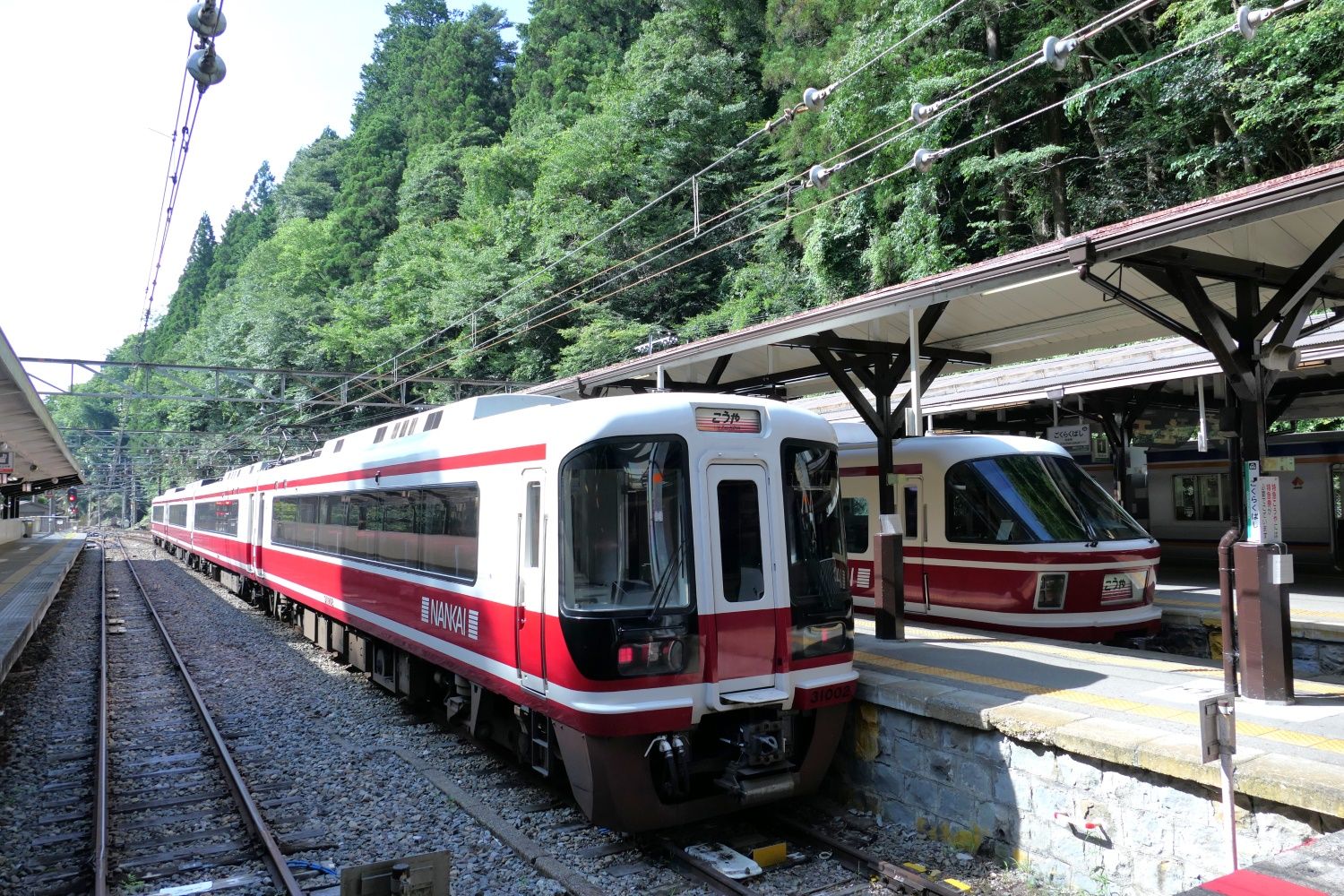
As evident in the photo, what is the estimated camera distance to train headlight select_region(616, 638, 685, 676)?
216 inches

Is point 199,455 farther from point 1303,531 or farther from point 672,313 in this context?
point 1303,531

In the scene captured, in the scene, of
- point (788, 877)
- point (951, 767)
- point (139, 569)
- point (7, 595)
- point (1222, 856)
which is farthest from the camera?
point (139, 569)

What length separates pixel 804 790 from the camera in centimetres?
611

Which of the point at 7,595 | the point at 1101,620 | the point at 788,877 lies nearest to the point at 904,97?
the point at 1101,620

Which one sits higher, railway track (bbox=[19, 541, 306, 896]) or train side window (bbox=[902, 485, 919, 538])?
train side window (bbox=[902, 485, 919, 538])

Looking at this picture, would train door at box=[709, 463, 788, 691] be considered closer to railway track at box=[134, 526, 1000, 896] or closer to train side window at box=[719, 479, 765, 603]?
train side window at box=[719, 479, 765, 603]

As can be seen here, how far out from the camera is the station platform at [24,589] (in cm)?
1116

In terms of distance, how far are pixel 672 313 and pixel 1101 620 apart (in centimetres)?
2358

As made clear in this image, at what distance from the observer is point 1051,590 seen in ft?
29.8

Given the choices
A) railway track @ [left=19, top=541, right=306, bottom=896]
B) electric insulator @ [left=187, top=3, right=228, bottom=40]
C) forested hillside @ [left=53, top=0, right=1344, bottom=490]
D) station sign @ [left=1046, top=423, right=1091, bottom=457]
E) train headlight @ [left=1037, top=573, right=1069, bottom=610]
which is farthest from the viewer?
forested hillside @ [left=53, top=0, right=1344, bottom=490]

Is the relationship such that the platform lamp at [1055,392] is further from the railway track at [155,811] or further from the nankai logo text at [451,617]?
the railway track at [155,811]

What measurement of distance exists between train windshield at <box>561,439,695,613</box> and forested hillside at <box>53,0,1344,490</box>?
4.37m

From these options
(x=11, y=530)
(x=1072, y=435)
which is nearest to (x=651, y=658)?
(x=1072, y=435)

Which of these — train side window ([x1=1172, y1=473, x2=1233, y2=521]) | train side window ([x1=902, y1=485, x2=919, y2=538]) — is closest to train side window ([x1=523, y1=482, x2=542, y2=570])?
train side window ([x1=902, y1=485, x2=919, y2=538])
